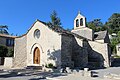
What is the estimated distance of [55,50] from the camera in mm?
21672

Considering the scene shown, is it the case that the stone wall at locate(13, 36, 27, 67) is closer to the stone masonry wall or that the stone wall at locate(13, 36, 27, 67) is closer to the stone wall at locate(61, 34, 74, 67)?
the stone wall at locate(61, 34, 74, 67)

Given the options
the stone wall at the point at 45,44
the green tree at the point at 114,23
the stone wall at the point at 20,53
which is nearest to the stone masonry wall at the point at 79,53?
the stone wall at the point at 45,44

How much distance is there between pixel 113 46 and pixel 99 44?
27719mm

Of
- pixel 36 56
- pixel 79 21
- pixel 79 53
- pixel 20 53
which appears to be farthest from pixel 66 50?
pixel 79 21

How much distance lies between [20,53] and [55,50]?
7804mm

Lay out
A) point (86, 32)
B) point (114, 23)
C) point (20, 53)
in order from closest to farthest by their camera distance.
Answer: point (20, 53)
point (86, 32)
point (114, 23)

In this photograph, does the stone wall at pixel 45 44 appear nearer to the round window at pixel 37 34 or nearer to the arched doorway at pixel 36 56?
the round window at pixel 37 34

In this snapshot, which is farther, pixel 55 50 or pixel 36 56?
pixel 36 56

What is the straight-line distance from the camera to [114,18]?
80.0 meters

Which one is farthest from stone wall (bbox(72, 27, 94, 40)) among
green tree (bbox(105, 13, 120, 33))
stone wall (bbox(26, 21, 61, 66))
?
green tree (bbox(105, 13, 120, 33))

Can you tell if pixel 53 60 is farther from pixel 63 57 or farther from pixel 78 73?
pixel 78 73

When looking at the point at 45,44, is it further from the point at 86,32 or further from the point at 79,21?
the point at 86,32

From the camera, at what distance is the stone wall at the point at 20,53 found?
85.4 feet

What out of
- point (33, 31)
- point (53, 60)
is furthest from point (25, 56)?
point (53, 60)
